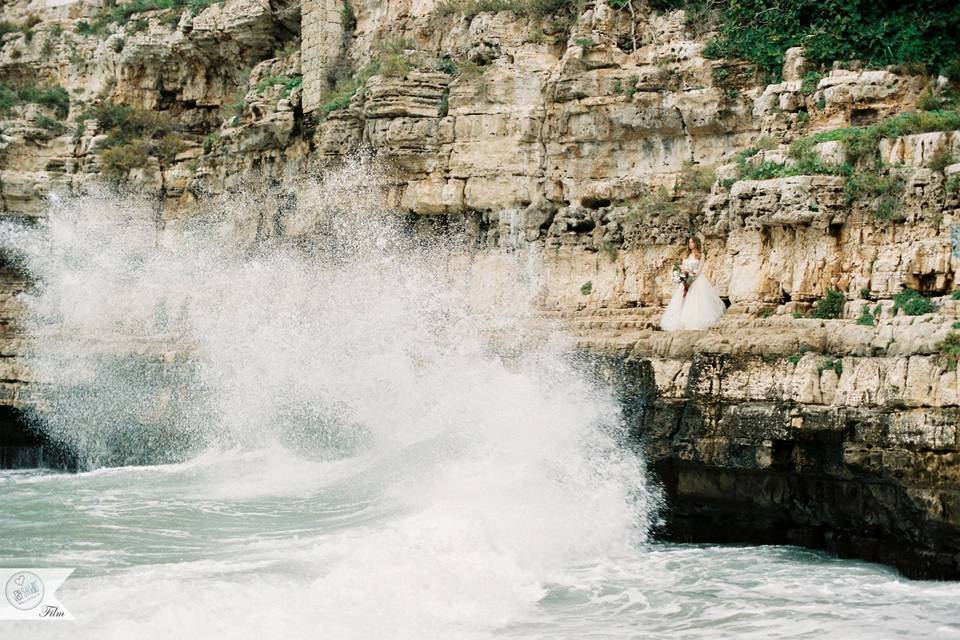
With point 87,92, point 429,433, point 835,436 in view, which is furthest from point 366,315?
point 87,92

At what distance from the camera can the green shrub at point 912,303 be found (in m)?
12.2

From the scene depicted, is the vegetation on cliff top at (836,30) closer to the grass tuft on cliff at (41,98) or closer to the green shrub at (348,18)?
the green shrub at (348,18)

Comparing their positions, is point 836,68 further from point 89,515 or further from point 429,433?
point 89,515

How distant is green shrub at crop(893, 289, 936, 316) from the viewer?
1219cm

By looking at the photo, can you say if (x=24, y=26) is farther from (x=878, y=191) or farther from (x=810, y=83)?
(x=878, y=191)

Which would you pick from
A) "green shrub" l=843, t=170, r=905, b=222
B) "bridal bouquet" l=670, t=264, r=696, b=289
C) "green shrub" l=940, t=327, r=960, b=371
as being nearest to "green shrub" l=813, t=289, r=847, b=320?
"green shrub" l=843, t=170, r=905, b=222

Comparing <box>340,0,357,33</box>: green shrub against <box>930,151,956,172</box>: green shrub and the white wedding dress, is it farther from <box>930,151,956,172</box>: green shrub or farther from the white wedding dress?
<box>930,151,956,172</box>: green shrub

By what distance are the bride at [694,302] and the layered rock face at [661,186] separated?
0.26 m

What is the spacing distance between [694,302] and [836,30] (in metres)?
4.77

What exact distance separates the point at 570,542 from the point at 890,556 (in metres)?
3.53

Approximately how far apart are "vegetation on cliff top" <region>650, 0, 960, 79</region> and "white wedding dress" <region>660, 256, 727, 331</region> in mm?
3843

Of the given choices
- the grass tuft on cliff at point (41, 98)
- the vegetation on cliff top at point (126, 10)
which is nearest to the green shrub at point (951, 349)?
the vegetation on cliff top at point (126, 10)

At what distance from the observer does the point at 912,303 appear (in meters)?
12.3

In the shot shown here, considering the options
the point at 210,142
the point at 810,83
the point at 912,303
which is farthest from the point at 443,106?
the point at 912,303
